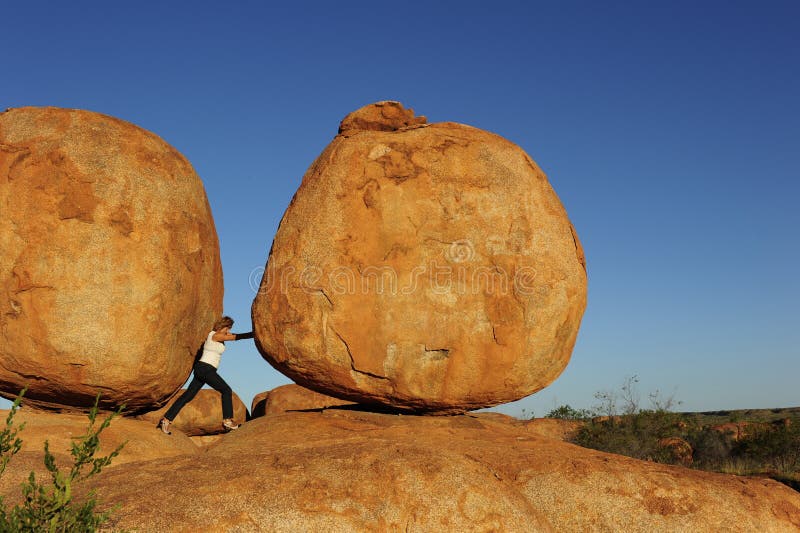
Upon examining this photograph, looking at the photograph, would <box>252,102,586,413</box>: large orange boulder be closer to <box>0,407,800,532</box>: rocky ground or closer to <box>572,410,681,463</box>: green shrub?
<box>0,407,800,532</box>: rocky ground

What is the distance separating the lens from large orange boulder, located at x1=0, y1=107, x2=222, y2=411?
7.87 meters

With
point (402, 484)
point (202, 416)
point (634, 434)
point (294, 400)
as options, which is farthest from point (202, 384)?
point (634, 434)

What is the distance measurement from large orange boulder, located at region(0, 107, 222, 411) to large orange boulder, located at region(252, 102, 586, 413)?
121 centimetres

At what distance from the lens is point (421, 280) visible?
7781 mm

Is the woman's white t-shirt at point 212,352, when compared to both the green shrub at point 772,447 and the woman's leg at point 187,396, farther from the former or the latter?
the green shrub at point 772,447

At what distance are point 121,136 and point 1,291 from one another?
2202 millimetres

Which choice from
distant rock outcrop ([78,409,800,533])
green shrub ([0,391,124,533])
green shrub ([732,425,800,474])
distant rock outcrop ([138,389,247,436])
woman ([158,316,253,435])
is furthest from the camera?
distant rock outcrop ([138,389,247,436])

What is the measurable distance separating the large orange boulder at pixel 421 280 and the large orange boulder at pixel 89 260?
1206 millimetres

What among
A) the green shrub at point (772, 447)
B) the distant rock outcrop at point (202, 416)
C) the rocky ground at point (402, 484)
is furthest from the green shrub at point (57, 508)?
the green shrub at point (772, 447)

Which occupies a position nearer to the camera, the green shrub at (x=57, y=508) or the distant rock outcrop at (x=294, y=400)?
the green shrub at (x=57, y=508)

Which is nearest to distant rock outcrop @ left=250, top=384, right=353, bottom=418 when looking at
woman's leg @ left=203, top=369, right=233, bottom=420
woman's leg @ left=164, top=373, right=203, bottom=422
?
woman's leg @ left=203, top=369, right=233, bottom=420

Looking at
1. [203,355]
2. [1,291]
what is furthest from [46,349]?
[203,355]

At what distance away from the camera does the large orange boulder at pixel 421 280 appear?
7789 mm

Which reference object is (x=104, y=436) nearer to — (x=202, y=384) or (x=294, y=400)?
(x=202, y=384)
